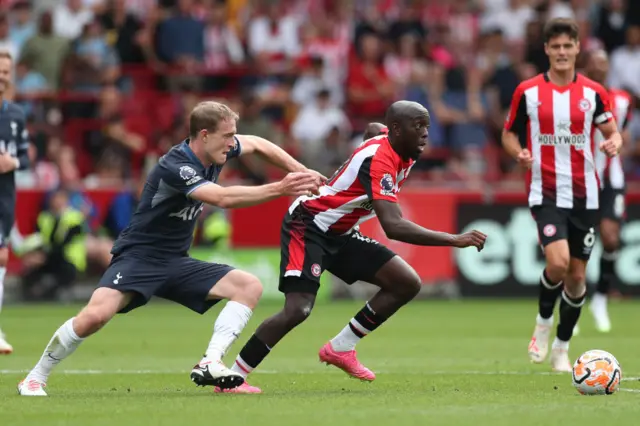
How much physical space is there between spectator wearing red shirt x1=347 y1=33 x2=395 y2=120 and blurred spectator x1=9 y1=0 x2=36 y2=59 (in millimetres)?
5447

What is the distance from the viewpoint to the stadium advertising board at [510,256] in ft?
61.4

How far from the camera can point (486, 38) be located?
22.2m

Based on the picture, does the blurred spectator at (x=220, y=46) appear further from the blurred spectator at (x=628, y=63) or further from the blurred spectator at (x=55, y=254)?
the blurred spectator at (x=628, y=63)

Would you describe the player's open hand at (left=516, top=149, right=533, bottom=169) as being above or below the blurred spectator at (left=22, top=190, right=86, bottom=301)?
above

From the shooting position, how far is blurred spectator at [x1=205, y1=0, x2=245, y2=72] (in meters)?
21.8

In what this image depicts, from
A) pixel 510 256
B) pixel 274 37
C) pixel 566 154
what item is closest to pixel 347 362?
pixel 566 154

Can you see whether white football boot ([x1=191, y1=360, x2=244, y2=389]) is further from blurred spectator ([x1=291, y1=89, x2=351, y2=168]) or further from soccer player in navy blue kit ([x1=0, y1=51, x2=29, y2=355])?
blurred spectator ([x1=291, y1=89, x2=351, y2=168])

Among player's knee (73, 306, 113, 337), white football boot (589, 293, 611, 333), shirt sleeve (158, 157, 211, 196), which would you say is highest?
shirt sleeve (158, 157, 211, 196)

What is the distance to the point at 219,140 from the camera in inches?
330

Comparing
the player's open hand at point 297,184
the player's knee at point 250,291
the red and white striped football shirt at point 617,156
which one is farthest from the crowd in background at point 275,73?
the player's open hand at point 297,184

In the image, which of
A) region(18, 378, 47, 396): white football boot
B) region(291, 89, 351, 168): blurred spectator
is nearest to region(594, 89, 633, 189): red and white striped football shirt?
region(18, 378, 47, 396): white football boot

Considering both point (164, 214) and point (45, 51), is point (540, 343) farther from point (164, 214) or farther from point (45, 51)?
point (45, 51)

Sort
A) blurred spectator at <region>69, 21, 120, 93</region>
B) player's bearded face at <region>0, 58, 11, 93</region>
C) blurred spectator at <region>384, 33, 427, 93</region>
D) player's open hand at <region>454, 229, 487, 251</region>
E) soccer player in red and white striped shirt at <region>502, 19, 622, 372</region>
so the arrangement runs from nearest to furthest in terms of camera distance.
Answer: player's open hand at <region>454, 229, 487, 251</region> → soccer player in red and white striped shirt at <region>502, 19, 622, 372</region> → player's bearded face at <region>0, 58, 11, 93</region> → blurred spectator at <region>69, 21, 120, 93</region> → blurred spectator at <region>384, 33, 427, 93</region>

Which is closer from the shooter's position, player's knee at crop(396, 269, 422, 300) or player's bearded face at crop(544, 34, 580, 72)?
player's knee at crop(396, 269, 422, 300)
